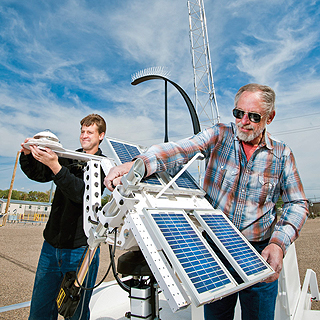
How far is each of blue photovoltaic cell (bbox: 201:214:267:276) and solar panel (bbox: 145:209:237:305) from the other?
0.45 feet

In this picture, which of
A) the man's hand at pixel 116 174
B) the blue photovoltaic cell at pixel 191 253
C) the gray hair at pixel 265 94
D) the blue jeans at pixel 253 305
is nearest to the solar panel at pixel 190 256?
the blue photovoltaic cell at pixel 191 253

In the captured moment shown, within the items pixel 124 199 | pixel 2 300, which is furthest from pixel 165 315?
pixel 2 300

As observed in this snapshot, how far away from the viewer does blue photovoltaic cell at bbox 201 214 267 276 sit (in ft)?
4.92

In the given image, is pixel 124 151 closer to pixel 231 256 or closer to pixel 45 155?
pixel 45 155

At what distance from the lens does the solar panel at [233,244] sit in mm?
1469

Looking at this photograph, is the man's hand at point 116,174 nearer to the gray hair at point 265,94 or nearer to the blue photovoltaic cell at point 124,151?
the blue photovoltaic cell at point 124,151

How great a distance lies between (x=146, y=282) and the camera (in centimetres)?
150

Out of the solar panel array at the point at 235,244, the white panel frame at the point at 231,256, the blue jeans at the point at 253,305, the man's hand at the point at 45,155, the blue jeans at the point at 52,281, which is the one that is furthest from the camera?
the blue jeans at the point at 52,281

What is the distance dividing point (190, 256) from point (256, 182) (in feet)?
2.56

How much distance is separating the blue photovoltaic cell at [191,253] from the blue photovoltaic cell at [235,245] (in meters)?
0.16

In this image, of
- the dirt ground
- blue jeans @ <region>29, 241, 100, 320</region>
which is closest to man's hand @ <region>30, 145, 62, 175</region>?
blue jeans @ <region>29, 241, 100, 320</region>

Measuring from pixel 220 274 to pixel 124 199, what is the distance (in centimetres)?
69

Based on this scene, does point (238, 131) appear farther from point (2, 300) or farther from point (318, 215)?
point (318, 215)

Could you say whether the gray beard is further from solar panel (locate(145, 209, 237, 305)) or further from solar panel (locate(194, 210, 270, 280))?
solar panel (locate(145, 209, 237, 305))
